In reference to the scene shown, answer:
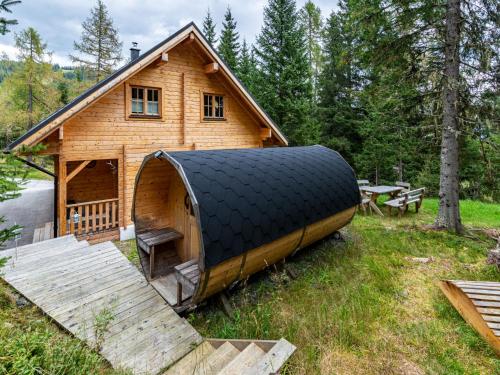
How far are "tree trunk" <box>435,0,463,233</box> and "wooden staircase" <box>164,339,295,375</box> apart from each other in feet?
24.3

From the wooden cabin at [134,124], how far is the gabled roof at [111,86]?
0.02m

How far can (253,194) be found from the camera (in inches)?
178

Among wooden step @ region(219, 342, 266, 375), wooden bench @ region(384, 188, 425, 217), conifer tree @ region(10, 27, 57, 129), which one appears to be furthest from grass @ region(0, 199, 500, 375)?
conifer tree @ region(10, 27, 57, 129)

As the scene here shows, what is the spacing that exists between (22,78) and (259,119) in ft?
76.5

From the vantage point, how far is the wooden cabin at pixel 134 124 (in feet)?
24.8

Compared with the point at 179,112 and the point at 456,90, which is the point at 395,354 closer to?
the point at 456,90

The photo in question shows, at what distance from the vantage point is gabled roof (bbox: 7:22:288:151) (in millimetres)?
6523

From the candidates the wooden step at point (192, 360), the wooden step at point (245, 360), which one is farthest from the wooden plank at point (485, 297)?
the wooden step at point (192, 360)

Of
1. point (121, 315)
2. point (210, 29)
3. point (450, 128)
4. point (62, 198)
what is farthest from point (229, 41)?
point (121, 315)

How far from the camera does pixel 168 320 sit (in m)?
4.07

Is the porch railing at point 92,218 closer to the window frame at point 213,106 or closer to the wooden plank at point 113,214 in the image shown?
the wooden plank at point 113,214

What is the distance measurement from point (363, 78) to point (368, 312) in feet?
54.4

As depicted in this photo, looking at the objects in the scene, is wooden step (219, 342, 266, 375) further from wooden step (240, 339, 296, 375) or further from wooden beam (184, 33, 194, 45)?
wooden beam (184, 33, 194, 45)

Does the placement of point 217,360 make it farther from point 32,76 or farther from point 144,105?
point 32,76
